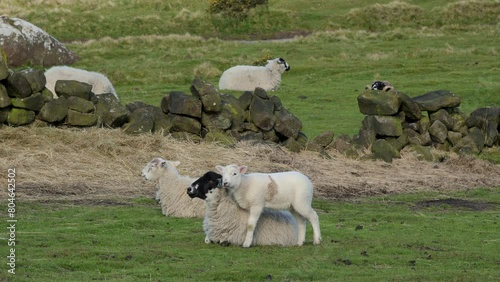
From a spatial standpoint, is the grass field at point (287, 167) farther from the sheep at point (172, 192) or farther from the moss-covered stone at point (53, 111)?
the moss-covered stone at point (53, 111)

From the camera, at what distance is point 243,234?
49.1ft

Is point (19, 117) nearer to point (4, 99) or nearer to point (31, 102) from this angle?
point (31, 102)

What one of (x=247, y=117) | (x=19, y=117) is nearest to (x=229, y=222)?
(x=19, y=117)

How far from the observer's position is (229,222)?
48.8 ft

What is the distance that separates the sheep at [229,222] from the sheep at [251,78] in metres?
21.7

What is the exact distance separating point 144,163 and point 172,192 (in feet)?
13.7

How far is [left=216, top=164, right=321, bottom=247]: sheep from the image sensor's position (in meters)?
14.8

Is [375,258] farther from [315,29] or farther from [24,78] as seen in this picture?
[315,29]

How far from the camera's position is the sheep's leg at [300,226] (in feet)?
50.0

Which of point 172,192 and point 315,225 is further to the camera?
point 172,192

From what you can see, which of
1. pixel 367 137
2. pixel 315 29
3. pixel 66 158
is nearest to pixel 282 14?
pixel 315 29

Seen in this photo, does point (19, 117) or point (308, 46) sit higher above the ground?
point (19, 117)

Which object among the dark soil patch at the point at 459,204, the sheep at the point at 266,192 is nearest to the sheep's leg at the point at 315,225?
the sheep at the point at 266,192

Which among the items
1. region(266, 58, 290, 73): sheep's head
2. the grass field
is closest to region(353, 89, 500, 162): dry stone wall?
the grass field
